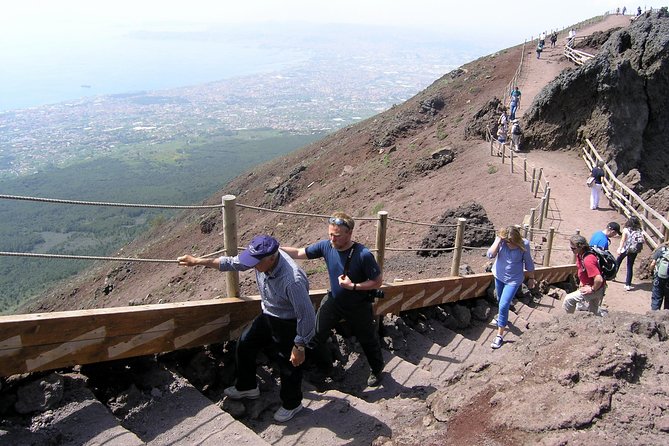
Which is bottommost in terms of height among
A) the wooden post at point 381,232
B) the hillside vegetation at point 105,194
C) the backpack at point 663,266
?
the hillside vegetation at point 105,194

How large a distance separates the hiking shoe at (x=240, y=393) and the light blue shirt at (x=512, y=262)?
3560mm

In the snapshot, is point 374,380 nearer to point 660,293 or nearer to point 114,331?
point 114,331

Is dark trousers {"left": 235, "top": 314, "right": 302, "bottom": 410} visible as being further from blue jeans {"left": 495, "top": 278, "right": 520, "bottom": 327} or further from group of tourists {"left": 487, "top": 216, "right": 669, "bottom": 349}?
→ blue jeans {"left": 495, "top": 278, "right": 520, "bottom": 327}

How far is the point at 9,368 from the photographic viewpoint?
3814 millimetres

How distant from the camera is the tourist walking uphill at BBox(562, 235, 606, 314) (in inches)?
236

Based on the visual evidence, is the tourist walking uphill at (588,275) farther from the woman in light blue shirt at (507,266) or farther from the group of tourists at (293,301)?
the group of tourists at (293,301)

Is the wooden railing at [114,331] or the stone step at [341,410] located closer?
the wooden railing at [114,331]

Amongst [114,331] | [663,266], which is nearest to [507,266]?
[663,266]

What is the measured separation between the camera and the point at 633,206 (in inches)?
577

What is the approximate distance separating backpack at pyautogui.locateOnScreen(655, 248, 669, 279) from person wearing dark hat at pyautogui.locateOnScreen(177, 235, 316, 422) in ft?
20.0

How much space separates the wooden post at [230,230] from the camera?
457cm

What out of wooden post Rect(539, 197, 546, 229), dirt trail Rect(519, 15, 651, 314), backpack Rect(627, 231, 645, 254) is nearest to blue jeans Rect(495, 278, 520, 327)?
dirt trail Rect(519, 15, 651, 314)

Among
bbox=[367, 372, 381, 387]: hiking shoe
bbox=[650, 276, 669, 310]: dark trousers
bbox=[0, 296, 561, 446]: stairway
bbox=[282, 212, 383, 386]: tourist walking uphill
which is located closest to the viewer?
bbox=[0, 296, 561, 446]: stairway

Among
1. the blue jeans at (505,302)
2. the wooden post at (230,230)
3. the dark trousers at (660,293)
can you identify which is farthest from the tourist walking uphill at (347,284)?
the dark trousers at (660,293)
